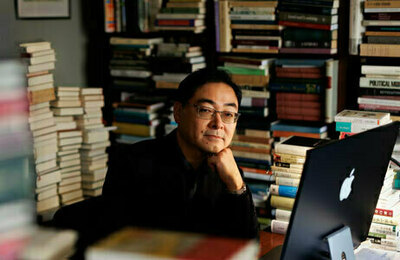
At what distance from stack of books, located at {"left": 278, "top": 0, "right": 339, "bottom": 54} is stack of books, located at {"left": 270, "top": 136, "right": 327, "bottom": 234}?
4.76 ft

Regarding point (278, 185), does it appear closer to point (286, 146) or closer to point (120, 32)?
point (286, 146)

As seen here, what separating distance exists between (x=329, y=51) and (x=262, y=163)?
0.84 metres

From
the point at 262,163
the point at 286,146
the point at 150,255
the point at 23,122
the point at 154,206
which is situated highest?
the point at 23,122

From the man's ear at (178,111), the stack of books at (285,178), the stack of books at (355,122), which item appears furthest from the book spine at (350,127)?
the man's ear at (178,111)

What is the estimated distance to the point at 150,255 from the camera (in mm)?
537

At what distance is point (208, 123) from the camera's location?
2115 mm

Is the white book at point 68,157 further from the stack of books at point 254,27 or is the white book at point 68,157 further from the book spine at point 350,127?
the book spine at point 350,127

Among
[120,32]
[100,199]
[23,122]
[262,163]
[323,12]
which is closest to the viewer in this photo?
[23,122]

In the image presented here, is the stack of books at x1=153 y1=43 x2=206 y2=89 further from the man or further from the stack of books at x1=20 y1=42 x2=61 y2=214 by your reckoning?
the man

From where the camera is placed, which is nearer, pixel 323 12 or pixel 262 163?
pixel 323 12

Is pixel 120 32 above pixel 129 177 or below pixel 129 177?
above

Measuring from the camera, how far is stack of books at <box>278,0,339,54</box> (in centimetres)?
339

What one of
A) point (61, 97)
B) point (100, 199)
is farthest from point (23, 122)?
point (61, 97)

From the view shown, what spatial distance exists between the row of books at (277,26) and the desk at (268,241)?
168 cm
